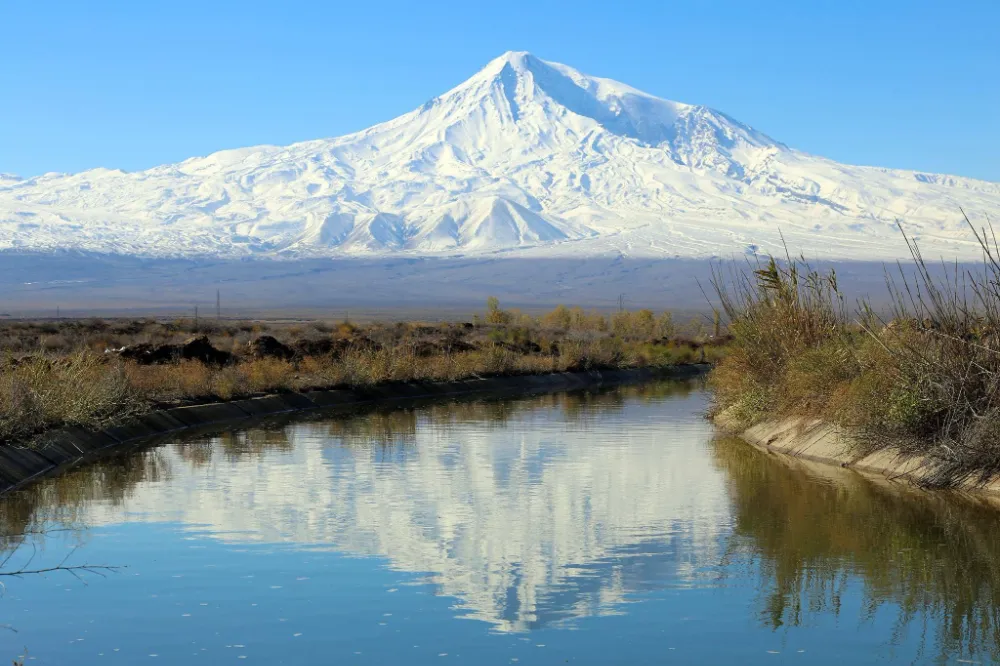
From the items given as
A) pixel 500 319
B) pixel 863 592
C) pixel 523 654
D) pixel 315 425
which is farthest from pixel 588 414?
pixel 500 319

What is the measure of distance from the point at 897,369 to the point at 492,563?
9.09 m

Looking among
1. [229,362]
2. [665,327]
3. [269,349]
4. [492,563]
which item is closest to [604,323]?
[665,327]

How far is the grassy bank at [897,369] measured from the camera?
64.6ft

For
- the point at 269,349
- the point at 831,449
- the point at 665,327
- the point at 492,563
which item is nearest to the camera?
the point at 492,563

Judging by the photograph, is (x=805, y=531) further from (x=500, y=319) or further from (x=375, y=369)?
(x=500, y=319)

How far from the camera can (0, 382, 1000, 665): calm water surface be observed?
11.5 m

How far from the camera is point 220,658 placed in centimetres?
1099

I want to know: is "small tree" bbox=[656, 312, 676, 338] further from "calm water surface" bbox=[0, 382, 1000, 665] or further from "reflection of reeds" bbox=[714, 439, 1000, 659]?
"reflection of reeds" bbox=[714, 439, 1000, 659]

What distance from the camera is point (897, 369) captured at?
21.5m

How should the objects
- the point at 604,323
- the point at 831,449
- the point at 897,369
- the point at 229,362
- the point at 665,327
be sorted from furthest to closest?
the point at 604,323
the point at 665,327
the point at 229,362
the point at 831,449
the point at 897,369

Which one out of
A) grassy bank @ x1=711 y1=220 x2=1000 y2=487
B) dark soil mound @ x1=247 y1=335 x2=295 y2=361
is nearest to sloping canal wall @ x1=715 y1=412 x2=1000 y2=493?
grassy bank @ x1=711 y1=220 x2=1000 y2=487

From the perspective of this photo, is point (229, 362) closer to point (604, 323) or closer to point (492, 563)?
point (492, 563)

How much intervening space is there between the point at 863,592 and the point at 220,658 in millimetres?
5729

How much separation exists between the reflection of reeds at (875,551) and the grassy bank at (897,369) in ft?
2.79
